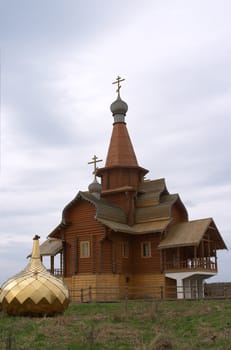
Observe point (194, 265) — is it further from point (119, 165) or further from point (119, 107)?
point (119, 107)

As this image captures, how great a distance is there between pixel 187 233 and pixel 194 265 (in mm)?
1702

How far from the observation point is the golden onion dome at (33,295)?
14.9 meters

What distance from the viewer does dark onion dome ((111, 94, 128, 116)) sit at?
31.7 metres

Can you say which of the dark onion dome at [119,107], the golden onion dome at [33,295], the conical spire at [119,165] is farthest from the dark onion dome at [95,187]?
the golden onion dome at [33,295]

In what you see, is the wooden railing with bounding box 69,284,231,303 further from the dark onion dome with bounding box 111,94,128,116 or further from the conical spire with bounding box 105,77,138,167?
the dark onion dome with bounding box 111,94,128,116

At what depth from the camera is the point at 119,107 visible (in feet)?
104

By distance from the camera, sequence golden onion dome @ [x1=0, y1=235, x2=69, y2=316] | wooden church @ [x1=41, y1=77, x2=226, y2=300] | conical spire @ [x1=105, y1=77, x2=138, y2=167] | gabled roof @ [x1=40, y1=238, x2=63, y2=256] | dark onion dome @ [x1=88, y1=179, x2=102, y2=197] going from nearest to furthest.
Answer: golden onion dome @ [x1=0, y1=235, x2=69, y2=316] < wooden church @ [x1=41, y1=77, x2=226, y2=300] < gabled roof @ [x1=40, y1=238, x2=63, y2=256] < conical spire @ [x1=105, y1=77, x2=138, y2=167] < dark onion dome @ [x1=88, y1=179, x2=102, y2=197]

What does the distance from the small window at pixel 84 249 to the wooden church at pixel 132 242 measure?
55 millimetres

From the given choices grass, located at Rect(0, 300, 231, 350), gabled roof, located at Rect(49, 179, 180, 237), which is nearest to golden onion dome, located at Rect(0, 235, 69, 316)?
grass, located at Rect(0, 300, 231, 350)

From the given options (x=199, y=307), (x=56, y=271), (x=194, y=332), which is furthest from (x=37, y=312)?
(x=56, y=271)

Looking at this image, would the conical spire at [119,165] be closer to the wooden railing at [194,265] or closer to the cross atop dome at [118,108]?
the cross atop dome at [118,108]

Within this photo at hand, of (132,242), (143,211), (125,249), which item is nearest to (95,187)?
(143,211)

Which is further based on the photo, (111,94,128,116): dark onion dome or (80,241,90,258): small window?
(111,94,128,116): dark onion dome

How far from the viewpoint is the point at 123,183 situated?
29750 millimetres
